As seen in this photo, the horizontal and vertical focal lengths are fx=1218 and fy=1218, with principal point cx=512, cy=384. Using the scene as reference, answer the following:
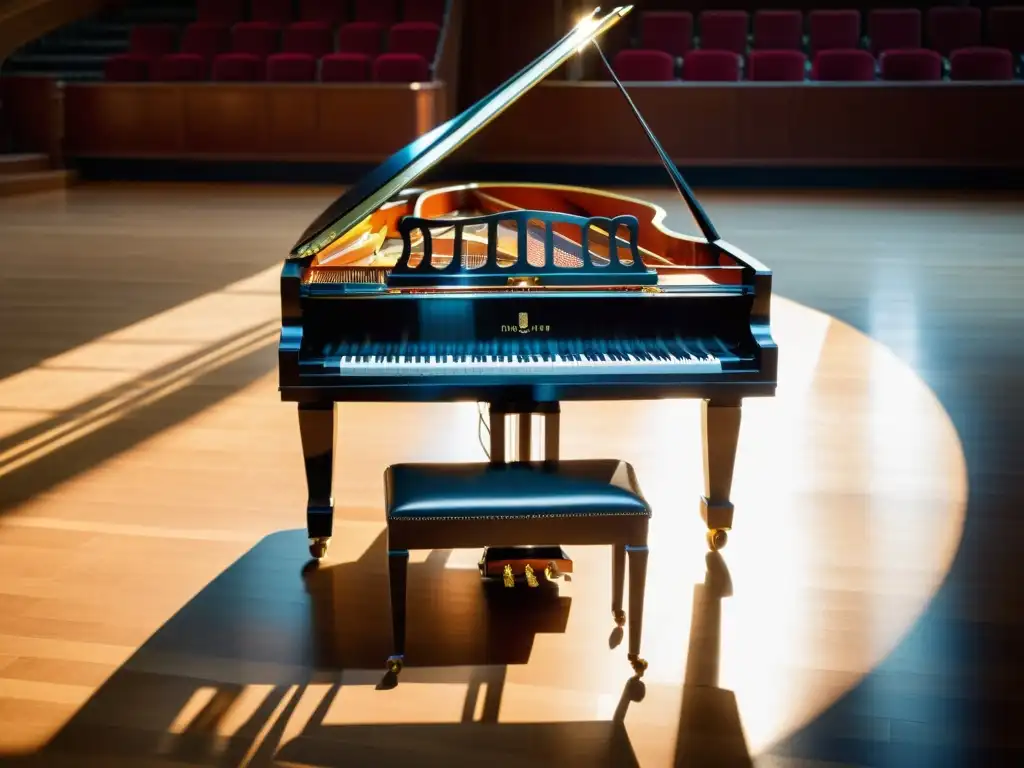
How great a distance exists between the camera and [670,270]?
7.45ft

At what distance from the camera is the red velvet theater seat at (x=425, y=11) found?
9516mm

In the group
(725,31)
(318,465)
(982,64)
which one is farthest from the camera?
(725,31)

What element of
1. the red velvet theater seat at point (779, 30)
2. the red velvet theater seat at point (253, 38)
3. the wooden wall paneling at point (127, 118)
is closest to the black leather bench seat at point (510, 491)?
the wooden wall paneling at point (127, 118)

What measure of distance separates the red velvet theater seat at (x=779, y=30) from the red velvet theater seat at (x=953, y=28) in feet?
3.26

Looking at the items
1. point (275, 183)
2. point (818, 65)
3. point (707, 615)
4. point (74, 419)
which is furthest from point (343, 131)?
point (707, 615)

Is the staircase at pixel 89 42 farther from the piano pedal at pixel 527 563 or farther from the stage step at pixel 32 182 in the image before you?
the piano pedal at pixel 527 563

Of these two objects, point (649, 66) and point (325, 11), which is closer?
point (649, 66)

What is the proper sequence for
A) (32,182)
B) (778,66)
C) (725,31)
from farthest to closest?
1. (725,31)
2. (778,66)
3. (32,182)

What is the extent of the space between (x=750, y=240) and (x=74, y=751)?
5055 millimetres

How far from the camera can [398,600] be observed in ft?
6.07

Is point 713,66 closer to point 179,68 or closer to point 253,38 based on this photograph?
point 253,38

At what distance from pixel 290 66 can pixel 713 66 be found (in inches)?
122

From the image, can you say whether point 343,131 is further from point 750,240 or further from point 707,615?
point 707,615

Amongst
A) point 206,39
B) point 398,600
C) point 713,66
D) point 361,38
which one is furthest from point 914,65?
point 398,600
